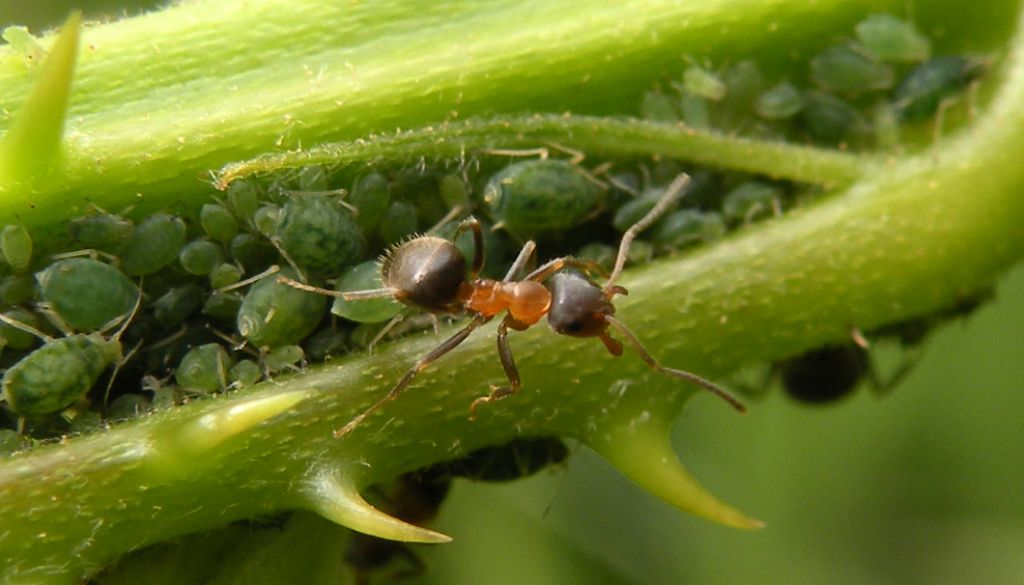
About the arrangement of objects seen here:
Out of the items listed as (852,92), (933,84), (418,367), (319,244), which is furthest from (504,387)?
(933,84)

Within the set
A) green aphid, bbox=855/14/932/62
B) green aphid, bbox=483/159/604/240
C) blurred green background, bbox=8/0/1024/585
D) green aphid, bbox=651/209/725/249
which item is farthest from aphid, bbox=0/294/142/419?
green aphid, bbox=855/14/932/62

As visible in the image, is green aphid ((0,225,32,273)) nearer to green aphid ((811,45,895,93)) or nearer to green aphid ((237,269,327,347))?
green aphid ((237,269,327,347))

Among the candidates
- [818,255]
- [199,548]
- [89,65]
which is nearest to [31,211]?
[89,65]

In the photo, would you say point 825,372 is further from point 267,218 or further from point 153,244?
point 153,244

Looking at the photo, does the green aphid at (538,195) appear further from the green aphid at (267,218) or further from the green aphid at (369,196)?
the green aphid at (267,218)

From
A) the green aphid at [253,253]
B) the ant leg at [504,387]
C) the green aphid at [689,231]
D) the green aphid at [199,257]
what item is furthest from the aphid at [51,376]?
the green aphid at [689,231]

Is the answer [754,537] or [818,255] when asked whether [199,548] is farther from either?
[754,537]
